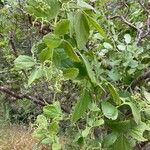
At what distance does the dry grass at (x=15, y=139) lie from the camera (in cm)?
439

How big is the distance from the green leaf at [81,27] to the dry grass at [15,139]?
3.43 meters

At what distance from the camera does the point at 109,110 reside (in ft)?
3.01

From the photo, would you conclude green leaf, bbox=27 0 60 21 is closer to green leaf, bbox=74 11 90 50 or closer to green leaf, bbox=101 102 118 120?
green leaf, bbox=74 11 90 50

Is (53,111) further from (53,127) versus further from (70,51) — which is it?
(70,51)

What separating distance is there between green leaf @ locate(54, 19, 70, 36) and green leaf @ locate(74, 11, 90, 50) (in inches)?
0.7

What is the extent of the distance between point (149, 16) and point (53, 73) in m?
0.62

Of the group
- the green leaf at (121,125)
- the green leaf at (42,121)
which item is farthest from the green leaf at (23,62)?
the green leaf at (121,125)

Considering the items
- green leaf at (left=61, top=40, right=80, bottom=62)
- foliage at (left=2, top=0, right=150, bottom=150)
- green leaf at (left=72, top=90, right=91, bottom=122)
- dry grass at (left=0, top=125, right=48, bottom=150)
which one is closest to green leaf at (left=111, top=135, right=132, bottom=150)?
foliage at (left=2, top=0, right=150, bottom=150)

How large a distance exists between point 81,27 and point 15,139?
13.0 feet

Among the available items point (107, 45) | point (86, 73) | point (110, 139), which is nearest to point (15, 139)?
point (107, 45)

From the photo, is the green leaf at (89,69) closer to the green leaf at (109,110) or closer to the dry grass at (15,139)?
the green leaf at (109,110)

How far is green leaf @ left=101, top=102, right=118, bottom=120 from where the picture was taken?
2.98ft

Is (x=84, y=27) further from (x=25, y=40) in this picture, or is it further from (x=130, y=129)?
(x=25, y=40)

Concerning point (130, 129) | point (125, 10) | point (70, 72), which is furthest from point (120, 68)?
point (125, 10)
